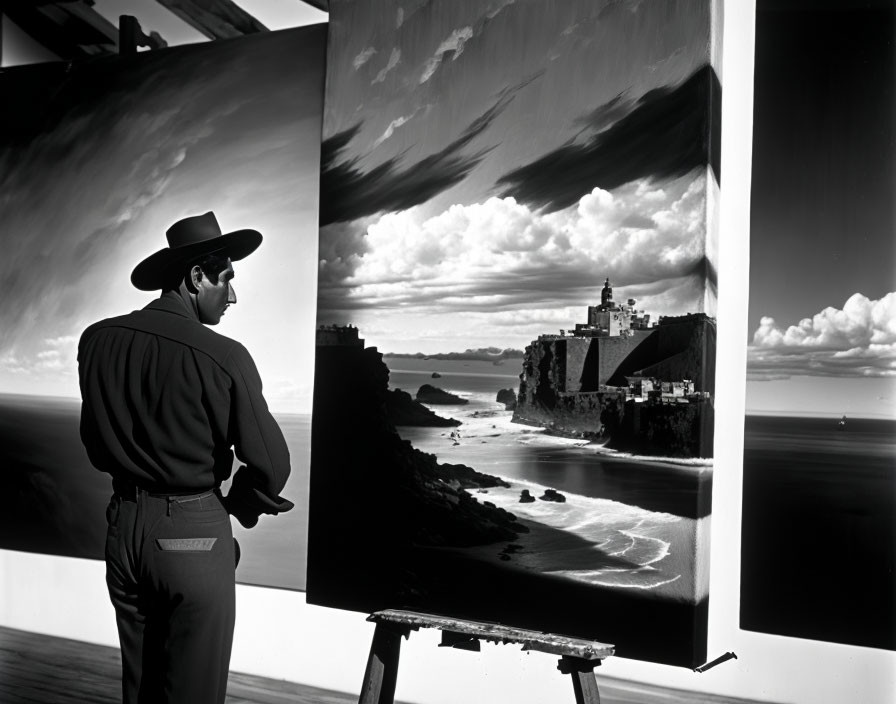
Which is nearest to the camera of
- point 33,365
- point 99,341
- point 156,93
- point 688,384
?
point 99,341

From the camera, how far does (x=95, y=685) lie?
4477 millimetres

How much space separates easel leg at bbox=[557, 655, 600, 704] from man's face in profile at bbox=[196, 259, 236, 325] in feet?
4.82

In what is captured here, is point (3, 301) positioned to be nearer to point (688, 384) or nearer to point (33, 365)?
point (33, 365)

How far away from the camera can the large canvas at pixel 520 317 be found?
364 cm

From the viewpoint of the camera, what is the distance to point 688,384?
11.8ft

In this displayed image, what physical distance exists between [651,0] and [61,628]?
4.12 m

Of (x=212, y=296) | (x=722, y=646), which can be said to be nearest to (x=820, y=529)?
(x=722, y=646)

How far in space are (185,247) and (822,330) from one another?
2.29 metres

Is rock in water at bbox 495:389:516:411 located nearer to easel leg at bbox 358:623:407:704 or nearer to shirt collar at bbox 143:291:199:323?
easel leg at bbox 358:623:407:704

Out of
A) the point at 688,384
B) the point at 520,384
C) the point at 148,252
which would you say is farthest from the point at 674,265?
the point at 148,252

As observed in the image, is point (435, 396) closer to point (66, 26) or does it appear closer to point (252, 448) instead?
point (252, 448)

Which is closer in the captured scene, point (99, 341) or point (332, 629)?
point (99, 341)

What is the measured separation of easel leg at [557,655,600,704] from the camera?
3.13 m

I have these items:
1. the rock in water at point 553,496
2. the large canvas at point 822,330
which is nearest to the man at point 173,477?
the rock in water at point 553,496
